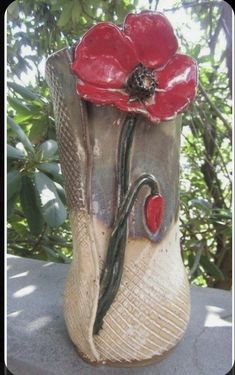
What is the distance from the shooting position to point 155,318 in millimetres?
486

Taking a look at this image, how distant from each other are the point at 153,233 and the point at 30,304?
0.91 feet

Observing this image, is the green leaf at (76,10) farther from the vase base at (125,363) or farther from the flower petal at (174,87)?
the vase base at (125,363)

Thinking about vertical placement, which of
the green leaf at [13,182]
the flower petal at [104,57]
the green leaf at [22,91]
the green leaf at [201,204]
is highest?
the green leaf at [22,91]

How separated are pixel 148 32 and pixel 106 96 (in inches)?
3.3

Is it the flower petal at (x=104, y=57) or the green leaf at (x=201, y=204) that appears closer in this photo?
the flower petal at (x=104, y=57)

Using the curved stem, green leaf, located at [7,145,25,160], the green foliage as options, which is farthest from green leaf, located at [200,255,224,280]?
the curved stem

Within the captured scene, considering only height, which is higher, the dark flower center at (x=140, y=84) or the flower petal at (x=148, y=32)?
the flower petal at (x=148, y=32)

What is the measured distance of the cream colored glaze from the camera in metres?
0.48

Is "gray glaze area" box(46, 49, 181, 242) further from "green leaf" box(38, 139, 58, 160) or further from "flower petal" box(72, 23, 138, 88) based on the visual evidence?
"green leaf" box(38, 139, 58, 160)

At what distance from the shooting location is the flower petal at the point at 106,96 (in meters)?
0.44

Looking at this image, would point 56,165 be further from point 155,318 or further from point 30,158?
point 155,318

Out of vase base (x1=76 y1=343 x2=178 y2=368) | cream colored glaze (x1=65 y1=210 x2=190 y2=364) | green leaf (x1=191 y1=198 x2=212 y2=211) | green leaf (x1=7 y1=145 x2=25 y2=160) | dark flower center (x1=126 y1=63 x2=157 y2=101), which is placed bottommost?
vase base (x1=76 y1=343 x2=178 y2=368)

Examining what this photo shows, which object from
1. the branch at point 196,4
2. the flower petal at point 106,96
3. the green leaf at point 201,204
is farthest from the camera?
the green leaf at point 201,204

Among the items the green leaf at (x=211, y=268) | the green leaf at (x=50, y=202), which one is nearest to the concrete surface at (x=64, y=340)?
the green leaf at (x=50, y=202)
